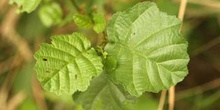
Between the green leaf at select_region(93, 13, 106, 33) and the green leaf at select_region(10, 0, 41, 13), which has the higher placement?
the green leaf at select_region(10, 0, 41, 13)

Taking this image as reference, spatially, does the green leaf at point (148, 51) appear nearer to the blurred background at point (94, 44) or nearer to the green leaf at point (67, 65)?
the green leaf at point (67, 65)

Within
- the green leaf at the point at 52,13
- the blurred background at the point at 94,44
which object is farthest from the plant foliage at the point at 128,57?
the blurred background at the point at 94,44

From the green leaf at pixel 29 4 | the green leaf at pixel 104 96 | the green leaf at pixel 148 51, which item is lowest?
the green leaf at pixel 104 96

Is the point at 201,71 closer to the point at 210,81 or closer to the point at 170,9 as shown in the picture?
the point at 210,81

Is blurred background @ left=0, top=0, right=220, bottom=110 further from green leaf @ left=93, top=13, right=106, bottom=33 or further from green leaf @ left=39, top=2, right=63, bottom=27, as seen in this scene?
green leaf @ left=93, top=13, right=106, bottom=33

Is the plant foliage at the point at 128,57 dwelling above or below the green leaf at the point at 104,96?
above

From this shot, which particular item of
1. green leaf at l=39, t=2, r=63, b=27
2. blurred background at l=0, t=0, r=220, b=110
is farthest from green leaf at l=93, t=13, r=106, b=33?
blurred background at l=0, t=0, r=220, b=110

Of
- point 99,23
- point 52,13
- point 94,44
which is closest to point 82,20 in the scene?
point 99,23
